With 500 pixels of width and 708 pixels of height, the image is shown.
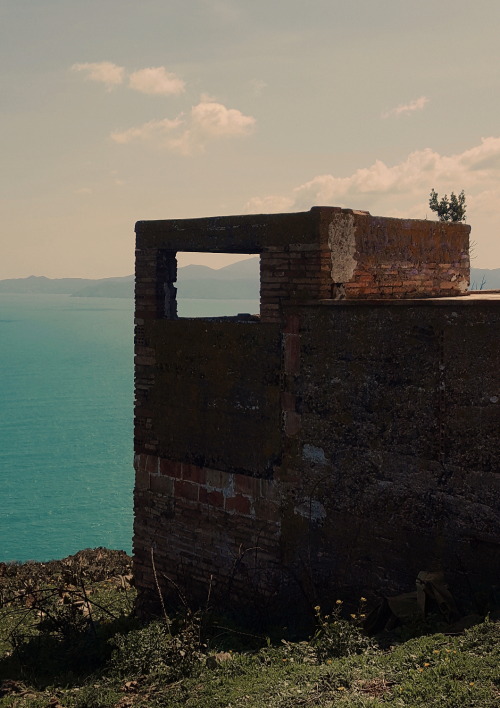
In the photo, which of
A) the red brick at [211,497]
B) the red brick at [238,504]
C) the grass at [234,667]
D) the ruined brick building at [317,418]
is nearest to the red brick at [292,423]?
the ruined brick building at [317,418]

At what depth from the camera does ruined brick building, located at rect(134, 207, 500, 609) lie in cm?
806

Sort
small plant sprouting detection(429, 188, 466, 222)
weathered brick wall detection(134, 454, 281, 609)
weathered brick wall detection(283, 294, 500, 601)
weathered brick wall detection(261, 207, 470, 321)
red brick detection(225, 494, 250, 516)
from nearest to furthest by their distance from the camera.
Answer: weathered brick wall detection(283, 294, 500, 601), weathered brick wall detection(261, 207, 470, 321), weathered brick wall detection(134, 454, 281, 609), red brick detection(225, 494, 250, 516), small plant sprouting detection(429, 188, 466, 222)

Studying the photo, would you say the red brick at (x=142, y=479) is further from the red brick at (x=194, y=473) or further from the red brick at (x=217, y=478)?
the red brick at (x=217, y=478)

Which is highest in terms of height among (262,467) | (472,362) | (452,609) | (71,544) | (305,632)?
(472,362)

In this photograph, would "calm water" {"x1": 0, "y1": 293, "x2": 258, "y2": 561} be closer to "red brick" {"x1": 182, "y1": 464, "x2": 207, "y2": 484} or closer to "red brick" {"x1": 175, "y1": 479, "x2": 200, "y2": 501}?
"red brick" {"x1": 175, "y1": 479, "x2": 200, "y2": 501}

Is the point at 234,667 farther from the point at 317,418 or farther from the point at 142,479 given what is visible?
the point at 142,479

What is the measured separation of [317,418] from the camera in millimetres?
9094

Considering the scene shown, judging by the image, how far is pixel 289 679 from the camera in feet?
A: 23.5

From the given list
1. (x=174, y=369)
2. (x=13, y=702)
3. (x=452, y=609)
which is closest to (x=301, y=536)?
(x=452, y=609)

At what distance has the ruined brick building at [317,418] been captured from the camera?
8062 millimetres

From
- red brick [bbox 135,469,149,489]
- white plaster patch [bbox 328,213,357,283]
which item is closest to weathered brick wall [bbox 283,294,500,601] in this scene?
white plaster patch [bbox 328,213,357,283]

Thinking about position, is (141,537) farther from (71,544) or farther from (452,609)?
(71,544)

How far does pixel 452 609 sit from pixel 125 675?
355 centimetres

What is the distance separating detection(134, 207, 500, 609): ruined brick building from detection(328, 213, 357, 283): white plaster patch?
0.07ft
